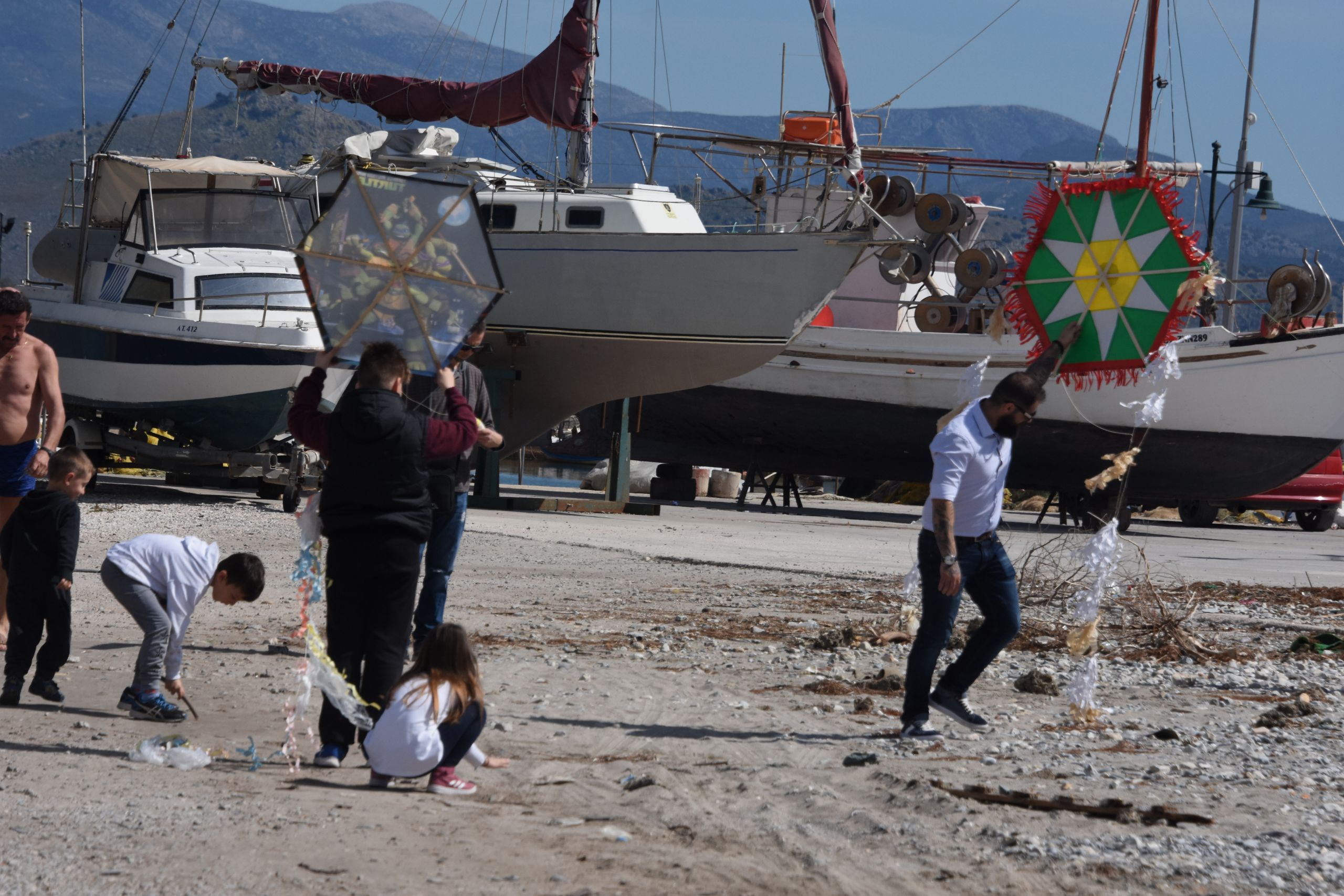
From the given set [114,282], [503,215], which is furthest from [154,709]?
[503,215]

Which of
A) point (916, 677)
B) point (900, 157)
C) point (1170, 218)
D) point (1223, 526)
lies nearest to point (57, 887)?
point (916, 677)

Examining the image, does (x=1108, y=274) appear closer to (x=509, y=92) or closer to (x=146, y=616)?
(x=146, y=616)

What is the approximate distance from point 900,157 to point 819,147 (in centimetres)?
494

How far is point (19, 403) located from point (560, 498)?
45.0ft

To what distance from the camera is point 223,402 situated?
16.7 m

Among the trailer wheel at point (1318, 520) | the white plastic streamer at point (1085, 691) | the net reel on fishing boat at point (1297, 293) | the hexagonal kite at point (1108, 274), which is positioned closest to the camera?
the white plastic streamer at point (1085, 691)

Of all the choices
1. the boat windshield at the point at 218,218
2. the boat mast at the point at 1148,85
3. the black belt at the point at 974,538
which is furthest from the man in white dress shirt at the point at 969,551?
the boat windshield at the point at 218,218

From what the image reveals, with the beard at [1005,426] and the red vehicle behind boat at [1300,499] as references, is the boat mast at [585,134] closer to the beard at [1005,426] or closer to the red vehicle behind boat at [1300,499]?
the red vehicle behind boat at [1300,499]

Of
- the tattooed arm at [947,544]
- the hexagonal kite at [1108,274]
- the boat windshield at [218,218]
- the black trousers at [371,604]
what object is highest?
the boat windshield at [218,218]

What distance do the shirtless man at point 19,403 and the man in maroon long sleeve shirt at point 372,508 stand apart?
2.55 meters

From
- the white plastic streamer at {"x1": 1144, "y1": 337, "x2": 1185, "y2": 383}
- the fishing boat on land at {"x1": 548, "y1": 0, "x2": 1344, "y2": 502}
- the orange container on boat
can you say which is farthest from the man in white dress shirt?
the orange container on boat

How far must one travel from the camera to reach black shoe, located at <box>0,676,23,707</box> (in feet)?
20.9

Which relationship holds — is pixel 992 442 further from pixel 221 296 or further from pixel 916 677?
pixel 221 296

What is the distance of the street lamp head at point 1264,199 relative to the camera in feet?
95.9
